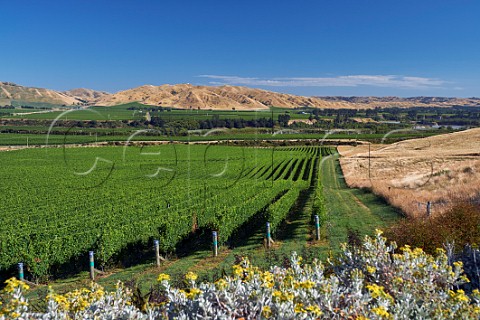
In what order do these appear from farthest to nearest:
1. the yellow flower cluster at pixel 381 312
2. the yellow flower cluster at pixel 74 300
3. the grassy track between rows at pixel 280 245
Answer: the grassy track between rows at pixel 280 245 < the yellow flower cluster at pixel 74 300 < the yellow flower cluster at pixel 381 312

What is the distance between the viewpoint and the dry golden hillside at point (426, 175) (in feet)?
69.2

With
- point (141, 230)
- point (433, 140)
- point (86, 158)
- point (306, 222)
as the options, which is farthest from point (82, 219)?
point (433, 140)

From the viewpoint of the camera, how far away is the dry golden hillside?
21078 mm

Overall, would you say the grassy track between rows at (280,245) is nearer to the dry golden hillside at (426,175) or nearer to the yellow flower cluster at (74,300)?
→ the dry golden hillside at (426,175)

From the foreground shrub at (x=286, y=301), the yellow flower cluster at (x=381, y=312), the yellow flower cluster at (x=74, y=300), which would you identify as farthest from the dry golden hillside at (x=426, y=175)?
the yellow flower cluster at (x=74, y=300)

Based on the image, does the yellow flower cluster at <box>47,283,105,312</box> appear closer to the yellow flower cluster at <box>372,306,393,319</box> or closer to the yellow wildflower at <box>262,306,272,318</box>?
the yellow wildflower at <box>262,306,272,318</box>

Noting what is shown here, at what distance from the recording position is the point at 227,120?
135 meters

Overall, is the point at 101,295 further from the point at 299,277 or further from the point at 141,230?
the point at 141,230

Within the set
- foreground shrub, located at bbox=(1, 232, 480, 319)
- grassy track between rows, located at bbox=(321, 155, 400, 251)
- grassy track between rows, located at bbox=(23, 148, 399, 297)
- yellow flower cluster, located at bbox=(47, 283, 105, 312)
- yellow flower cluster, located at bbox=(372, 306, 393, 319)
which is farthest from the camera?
grassy track between rows, located at bbox=(321, 155, 400, 251)

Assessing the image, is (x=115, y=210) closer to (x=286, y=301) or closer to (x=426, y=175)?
(x=286, y=301)

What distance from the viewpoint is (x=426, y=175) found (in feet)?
116

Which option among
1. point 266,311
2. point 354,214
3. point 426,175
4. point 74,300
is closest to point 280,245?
point 354,214

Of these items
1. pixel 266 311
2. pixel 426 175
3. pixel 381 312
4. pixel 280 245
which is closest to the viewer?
pixel 381 312

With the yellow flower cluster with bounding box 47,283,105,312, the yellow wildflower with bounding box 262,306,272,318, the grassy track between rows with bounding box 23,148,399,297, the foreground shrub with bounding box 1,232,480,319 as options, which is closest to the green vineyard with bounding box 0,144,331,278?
the grassy track between rows with bounding box 23,148,399,297
